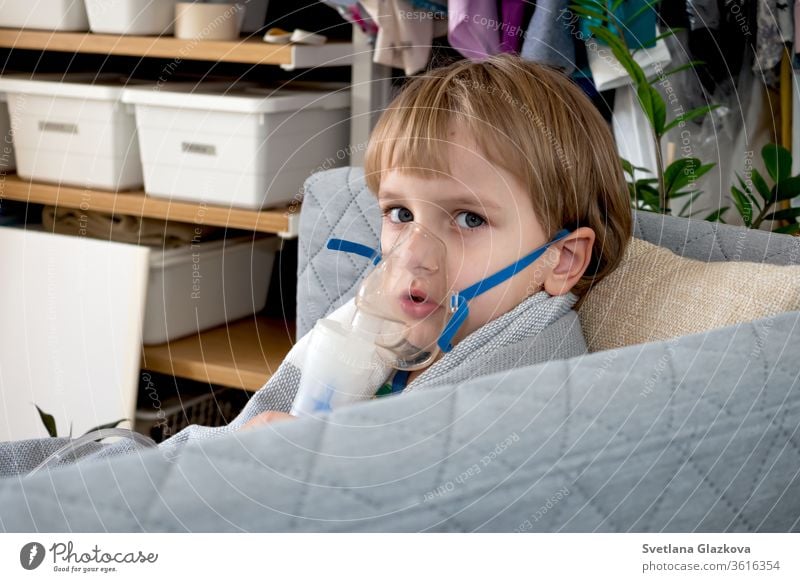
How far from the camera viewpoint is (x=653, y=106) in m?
1.12

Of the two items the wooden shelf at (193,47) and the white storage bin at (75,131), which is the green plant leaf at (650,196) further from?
the white storage bin at (75,131)

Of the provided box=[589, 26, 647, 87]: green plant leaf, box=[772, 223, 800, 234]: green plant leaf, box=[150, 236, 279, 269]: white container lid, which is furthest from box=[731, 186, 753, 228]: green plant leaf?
box=[150, 236, 279, 269]: white container lid

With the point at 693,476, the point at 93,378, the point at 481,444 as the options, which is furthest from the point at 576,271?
the point at 93,378

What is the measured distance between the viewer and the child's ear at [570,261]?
0.86 metres

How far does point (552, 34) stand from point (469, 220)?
55cm

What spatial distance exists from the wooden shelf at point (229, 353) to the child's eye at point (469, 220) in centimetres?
67

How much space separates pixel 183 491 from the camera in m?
0.44

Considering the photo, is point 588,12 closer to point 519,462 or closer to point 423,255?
point 423,255

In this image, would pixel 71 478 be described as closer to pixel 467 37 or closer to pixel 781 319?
pixel 781 319

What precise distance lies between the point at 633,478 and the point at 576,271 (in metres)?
0.33

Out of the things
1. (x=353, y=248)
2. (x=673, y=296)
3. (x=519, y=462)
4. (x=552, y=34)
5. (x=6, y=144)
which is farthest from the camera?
(x=6, y=144)

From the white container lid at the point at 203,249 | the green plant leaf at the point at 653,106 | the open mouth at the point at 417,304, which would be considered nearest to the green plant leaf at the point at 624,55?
the green plant leaf at the point at 653,106

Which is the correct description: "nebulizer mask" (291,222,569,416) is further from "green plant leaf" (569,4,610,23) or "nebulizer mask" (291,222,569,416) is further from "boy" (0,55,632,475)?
"green plant leaf" (569,4,610,23)

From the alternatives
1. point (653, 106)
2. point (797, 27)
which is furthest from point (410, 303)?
point (797, 27)
